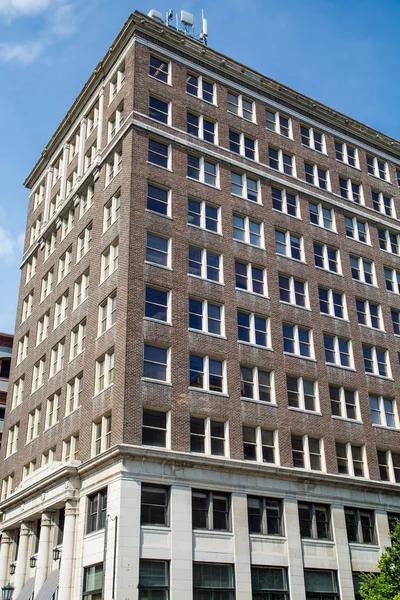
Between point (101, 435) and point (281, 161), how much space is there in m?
25.1

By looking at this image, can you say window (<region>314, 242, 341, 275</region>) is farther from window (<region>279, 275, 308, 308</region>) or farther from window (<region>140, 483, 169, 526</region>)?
window (<region>140, 483, 169, 526</region>)

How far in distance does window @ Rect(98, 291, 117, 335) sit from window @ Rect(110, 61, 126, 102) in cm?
1685

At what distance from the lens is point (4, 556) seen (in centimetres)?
4444

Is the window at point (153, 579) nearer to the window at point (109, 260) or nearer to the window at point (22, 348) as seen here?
the window at point (109, 260)

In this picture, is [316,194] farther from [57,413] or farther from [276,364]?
[57,413]

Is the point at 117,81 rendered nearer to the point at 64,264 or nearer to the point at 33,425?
the point at 64,264

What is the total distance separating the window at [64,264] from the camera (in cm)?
4962

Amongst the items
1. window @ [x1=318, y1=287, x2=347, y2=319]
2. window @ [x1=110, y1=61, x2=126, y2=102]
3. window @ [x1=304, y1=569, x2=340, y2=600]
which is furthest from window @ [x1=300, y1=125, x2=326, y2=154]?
window @ [x1=304, y1=569, x2=340, y2=600]

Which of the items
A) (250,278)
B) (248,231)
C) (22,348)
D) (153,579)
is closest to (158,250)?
(250,278)

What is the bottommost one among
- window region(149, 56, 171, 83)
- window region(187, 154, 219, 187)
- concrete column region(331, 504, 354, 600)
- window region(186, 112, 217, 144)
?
concrete column region(331, 504, 354, 600)

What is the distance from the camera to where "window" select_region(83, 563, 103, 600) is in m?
32.9

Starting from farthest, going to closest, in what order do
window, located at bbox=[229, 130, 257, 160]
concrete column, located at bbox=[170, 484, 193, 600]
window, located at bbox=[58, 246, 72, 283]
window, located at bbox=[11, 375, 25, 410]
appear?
1. window, located at bbox=[11, 375, 25, 410]
2. window, located at bbox=[58, 246, 72, 283]
3. window, located at bbox=[229, 130, 257, 160]
4. concrete column, located at bbox=[170, 484, 193, 600]

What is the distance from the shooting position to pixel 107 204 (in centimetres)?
4481

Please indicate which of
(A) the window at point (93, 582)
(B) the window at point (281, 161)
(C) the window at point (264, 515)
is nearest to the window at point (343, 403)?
(C) the window at point (264, 515)
